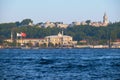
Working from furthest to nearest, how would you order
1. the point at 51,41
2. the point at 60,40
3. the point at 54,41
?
the point at 60,40 → the point at 54,41 → the point at 51,41

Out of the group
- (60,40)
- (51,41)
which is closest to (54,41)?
(60,40)

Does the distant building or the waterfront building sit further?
the waterfront building

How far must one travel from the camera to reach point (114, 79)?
36875 millimetres

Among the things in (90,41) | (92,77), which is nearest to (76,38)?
(90,41)

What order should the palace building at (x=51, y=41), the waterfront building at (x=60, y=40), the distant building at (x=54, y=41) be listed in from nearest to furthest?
the palace building at (x=51, y=41) < the distant building at (x=54, y=41) < the waterfront building at (x=60, y=40)

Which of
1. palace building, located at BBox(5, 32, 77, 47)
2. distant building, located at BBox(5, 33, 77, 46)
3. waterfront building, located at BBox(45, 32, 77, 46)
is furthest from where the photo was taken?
waterfront building, located at BBox(45, 32, 77, 46)

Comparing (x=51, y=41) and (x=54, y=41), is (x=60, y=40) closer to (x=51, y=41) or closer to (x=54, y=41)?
(x=54, y=41)

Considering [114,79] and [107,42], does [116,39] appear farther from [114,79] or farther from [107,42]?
[114,79]

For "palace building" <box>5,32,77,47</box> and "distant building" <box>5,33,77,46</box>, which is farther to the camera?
"distant building" <box>5,33,77,46</box>

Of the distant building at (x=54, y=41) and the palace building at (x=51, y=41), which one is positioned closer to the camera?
the palace building at (x=51, y=41)

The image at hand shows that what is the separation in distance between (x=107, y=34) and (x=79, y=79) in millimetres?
158178

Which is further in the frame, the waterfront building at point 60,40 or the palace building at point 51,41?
the waterfront building at point 60,40

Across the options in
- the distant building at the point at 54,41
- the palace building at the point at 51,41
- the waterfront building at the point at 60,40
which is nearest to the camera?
the palace building at the point at 51,41

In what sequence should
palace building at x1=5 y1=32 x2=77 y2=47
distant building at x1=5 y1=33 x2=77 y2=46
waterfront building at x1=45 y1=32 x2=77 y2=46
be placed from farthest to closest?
waterfront building at x1=45 y1=32 x2=77 y2=46 < distant building at x1=5 y1=33 x2=77 y2=46 < palace building at x1=5 y1=32 x2=77 y2=47
